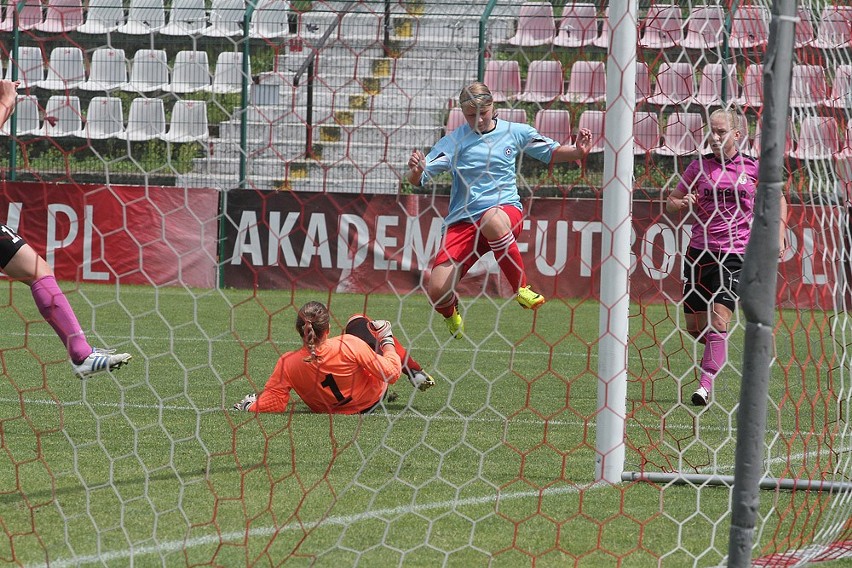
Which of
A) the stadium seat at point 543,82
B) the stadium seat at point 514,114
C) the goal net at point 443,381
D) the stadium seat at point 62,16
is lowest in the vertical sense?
the goal net at point 443,381

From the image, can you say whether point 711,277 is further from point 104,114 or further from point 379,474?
point 104,114

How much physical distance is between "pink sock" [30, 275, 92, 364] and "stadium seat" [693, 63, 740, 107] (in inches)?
121

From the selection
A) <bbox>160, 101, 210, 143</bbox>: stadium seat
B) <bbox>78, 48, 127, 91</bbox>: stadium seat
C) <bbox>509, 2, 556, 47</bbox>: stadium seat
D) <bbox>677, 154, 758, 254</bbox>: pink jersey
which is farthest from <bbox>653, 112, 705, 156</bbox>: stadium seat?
<bbox>78, 48, 127, 91</bbox>: stadium seat

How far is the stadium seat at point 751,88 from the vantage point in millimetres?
4871

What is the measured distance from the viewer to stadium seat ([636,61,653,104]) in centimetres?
505

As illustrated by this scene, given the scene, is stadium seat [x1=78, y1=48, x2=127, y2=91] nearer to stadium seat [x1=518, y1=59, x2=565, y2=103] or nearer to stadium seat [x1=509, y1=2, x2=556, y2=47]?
stadium seat [x1=518, y1=59, x2=565, y2=103]

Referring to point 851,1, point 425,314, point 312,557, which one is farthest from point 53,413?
point 425,314

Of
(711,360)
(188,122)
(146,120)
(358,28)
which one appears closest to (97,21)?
(146,120)

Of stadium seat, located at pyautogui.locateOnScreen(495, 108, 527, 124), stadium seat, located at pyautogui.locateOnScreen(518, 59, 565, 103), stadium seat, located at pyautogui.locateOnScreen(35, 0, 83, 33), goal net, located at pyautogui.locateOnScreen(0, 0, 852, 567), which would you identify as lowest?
goal net, located at pyautogui.locateOnScreen(0, 0, 852, 567)

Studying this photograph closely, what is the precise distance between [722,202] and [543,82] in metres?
3.51

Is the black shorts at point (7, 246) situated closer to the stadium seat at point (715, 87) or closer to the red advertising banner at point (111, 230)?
the stadium seat at point (715, 87)

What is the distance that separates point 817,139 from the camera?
4.39m

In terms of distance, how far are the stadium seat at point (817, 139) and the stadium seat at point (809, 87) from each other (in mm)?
78

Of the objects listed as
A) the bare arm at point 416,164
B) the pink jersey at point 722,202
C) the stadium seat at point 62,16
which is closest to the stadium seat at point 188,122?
the stadium seat at point 62,16
